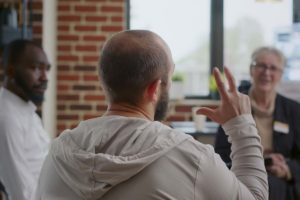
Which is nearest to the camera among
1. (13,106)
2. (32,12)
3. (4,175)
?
(4,175)

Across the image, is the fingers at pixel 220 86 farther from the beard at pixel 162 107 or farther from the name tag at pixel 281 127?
the name tag at pixel 281 127

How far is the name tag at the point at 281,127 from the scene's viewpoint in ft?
8.43

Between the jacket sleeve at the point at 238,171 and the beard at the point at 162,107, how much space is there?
16 centimetres

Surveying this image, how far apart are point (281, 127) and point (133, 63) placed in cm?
166

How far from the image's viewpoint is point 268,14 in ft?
14.4

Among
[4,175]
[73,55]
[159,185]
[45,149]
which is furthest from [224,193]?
[73,55]

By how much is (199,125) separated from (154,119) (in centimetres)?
252

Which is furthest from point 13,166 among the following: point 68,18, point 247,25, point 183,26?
point 247,25

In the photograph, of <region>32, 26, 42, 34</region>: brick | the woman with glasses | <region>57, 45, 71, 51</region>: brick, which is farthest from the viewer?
<region>57, 45, 71, 51</region>: brick

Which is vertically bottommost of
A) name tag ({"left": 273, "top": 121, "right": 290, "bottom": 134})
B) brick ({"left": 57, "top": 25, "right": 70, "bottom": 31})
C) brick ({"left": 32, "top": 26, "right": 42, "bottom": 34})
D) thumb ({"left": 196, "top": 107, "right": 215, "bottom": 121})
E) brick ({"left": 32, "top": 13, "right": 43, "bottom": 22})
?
name tag ({"left": 273, "top": 121, "right": 290, "bottom": 134})

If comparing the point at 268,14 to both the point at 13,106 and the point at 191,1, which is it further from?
the point at 13,106

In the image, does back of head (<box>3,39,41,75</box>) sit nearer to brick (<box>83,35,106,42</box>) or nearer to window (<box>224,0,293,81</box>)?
brick (<box>83,35,106,42</box>)

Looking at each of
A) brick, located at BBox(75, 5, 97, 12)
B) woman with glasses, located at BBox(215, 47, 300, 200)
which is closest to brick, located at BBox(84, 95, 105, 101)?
brick, located at BBox(75, 5, 97, 12)

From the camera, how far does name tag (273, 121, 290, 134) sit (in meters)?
2.57
